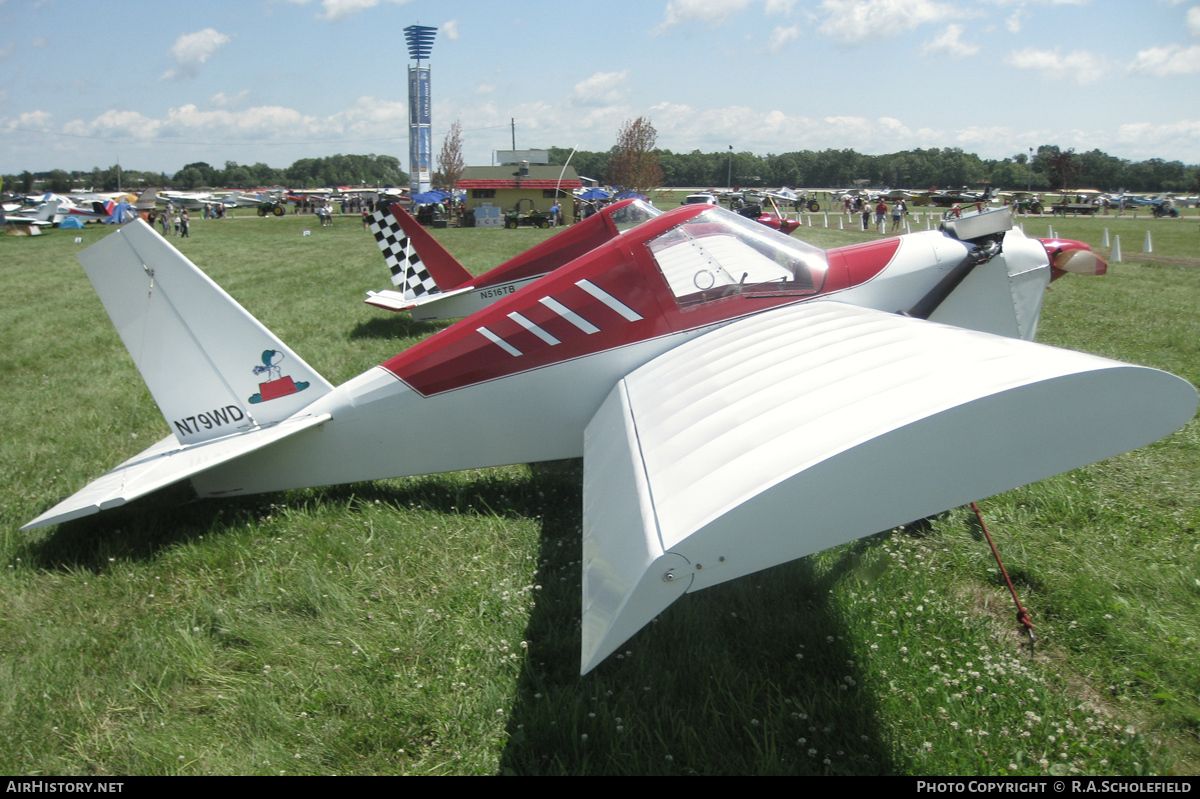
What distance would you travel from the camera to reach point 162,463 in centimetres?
394

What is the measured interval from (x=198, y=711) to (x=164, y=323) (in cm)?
233

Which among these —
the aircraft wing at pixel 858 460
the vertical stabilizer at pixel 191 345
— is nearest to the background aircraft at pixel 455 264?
the vertical stabilizer at pixel 191 345

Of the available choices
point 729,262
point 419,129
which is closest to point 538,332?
point 729,262

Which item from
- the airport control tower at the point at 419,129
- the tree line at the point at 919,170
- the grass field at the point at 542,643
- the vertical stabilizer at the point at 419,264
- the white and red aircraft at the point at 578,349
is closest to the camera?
the grass field at the point at 542,643

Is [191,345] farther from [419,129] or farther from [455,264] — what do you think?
[419,129]

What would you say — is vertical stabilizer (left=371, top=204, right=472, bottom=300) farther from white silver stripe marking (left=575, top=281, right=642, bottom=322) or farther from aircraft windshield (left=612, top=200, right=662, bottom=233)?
white silver stripe marking (left=575, top=281, right=642, bottom=322)

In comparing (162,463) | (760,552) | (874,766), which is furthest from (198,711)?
(874,766)

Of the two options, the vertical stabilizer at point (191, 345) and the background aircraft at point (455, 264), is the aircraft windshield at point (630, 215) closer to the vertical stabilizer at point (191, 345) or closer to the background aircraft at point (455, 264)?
the background aircraft at point (455, 264)

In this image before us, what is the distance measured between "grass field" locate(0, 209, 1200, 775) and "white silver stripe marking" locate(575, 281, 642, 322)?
1325 mm

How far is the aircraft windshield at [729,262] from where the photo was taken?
412 cm

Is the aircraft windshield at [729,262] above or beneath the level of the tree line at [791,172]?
beneath

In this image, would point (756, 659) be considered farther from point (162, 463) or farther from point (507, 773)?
point (162, 463)

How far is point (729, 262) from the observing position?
4.20 meters

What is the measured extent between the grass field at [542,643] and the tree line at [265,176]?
160 m
